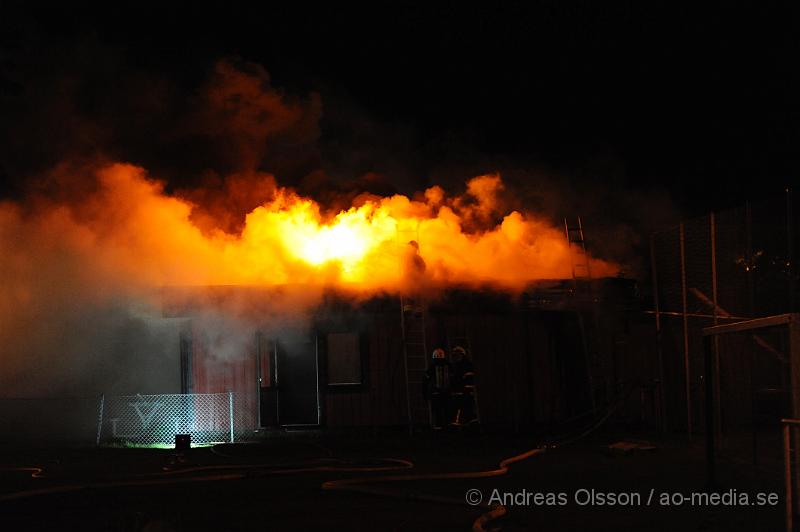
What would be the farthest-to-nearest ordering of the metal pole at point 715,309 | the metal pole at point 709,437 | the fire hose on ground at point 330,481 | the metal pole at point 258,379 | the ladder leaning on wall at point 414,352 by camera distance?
the ladder leaning on wall at point 414,352 → the metal pole at point 258,379 → the metal pole at point 715,309 → the metal pole at point 709,437 → the fire hose on ground at point 330,481

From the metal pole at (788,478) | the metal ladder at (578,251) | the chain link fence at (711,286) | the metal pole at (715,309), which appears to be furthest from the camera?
the metal ladder at (578,251)

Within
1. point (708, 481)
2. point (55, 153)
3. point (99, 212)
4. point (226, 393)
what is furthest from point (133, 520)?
point (55, 153)

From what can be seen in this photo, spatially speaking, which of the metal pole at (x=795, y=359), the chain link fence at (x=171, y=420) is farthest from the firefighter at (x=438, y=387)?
the metal pole at (x=795, y=359)

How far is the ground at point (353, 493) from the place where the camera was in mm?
8922

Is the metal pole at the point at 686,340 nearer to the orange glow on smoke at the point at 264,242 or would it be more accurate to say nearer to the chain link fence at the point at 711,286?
the chain link fence at the point at 711,286

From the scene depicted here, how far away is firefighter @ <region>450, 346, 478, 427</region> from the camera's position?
16.8m

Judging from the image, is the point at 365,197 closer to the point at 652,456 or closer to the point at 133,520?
the point at 652,456

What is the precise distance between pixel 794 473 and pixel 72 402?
15441 mm

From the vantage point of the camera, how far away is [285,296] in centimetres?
1819

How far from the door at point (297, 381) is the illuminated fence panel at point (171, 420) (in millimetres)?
1218

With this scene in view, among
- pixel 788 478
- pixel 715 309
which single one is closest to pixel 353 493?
pixel 788 478

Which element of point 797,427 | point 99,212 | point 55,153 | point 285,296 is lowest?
point 797,427

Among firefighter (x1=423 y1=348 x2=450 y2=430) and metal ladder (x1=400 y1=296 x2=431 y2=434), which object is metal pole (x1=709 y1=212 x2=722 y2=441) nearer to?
firefighter (x1=423 y1=348 x2=450 y2=430)

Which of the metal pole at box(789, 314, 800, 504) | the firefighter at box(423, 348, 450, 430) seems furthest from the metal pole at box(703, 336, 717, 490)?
the firefighter at box(423, 348, 450, 430)
